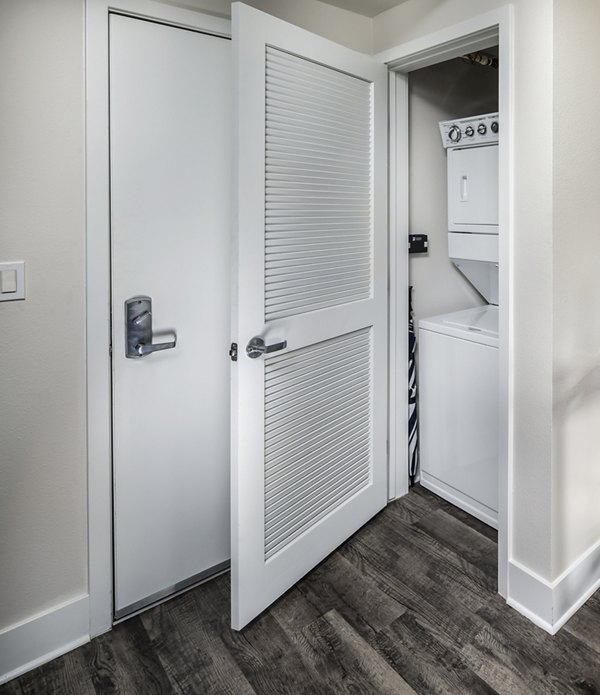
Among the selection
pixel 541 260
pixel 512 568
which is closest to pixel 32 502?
pixel 512 568

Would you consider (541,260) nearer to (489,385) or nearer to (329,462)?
(489,385)

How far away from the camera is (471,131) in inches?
90.3

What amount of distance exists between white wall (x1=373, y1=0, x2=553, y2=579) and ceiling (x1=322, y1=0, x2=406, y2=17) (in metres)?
0.27

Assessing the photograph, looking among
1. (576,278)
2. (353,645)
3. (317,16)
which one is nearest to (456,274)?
(576,278)

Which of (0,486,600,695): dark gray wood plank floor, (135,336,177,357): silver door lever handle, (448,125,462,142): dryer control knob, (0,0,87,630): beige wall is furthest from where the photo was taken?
(448,125,462,142): dryer control knob

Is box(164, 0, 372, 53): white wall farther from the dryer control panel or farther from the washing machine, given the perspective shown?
the washing machine

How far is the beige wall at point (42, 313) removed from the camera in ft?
4.60

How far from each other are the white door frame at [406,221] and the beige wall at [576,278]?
0.48ft

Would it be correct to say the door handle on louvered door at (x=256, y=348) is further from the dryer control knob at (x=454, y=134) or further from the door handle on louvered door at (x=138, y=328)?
A: the dryer control knob at (x=454, y=134)

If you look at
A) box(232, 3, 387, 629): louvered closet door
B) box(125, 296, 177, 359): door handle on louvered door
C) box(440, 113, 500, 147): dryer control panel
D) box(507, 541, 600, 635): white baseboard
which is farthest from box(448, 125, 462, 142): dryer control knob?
box(507, 541, 600, 635): white baseboard

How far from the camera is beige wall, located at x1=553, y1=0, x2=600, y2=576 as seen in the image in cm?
160

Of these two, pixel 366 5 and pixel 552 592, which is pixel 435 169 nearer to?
pixel 366 5

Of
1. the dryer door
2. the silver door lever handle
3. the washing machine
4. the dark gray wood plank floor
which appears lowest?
the dark gray wood plank floor

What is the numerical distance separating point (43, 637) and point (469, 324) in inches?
78.2
